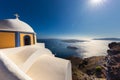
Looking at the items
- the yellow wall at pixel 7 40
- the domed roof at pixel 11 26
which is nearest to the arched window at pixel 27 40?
the domed roof at pixel 11 26

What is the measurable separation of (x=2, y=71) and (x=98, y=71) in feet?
92.4

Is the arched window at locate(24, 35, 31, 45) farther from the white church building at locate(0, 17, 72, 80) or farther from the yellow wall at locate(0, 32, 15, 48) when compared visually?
the yellow wall at locate(0, 32, 15, 48)

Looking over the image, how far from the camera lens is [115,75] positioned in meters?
23.5

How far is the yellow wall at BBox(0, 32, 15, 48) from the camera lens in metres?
8.83

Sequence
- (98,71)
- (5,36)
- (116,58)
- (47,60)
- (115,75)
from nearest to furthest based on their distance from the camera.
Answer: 1. (47,60)
2. (5,36)
3. (115,75)
4. (98,71)
5. (116,58)

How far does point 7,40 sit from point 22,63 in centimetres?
363

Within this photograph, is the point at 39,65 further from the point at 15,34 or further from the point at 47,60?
the point at 15,34

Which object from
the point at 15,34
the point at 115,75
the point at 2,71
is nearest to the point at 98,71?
the point at 115,75

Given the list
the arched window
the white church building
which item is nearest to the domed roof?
the white church building

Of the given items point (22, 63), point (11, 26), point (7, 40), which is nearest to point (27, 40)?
point (11, 26)

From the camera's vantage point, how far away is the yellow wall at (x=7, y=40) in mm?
8828

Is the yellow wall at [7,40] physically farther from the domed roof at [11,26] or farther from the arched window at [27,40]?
the arched window at [27,40]

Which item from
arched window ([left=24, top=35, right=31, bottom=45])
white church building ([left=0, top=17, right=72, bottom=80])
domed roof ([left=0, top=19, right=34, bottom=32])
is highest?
domed roof ([left=0, top=19, right=34, bottom=32])

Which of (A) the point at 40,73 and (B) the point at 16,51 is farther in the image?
(B) the point at 16,51
